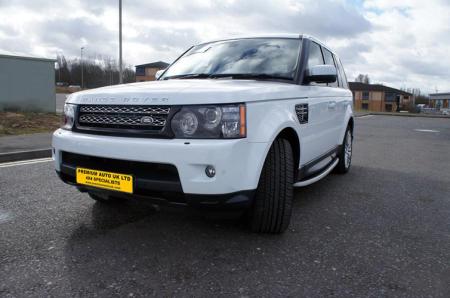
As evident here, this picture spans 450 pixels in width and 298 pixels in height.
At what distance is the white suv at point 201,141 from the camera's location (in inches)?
102

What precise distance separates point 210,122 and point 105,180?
2.89ft

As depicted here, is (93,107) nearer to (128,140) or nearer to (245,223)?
(128,140)

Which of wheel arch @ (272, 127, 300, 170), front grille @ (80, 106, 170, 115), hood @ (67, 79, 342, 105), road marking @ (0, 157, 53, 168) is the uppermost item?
hood @ (67, 79, 342, 105)

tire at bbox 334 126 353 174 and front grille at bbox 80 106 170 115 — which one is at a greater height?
front grille at bbox 80 106 170 115

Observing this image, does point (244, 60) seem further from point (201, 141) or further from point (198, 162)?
point (198, 162)

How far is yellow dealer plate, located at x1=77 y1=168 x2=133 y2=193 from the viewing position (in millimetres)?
2753

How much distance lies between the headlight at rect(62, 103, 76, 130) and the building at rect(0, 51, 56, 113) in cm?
1078

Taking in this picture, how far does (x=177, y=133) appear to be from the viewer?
2.63 meters

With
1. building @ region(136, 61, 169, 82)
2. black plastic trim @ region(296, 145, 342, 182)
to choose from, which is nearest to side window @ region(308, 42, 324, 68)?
black plastic trim @ region(296, 145, 342, 182)

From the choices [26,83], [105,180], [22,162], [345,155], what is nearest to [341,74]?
[345,155]

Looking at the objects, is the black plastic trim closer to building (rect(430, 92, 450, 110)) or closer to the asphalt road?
the asphalt road

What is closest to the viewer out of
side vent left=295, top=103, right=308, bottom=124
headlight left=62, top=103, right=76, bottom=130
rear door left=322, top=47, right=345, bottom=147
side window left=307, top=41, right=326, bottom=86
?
headlight left=62, top=103, right=76, bottom=130

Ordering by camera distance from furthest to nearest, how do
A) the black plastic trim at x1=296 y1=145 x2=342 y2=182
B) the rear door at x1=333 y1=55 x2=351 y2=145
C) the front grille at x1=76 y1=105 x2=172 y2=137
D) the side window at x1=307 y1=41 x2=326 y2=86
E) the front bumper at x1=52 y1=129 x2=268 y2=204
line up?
the rear door at x1=333 y1=55 x2=351 y2=145, the side window at x1=307 y1=41 x2=326 y2=86, the black plastic trim at x1=296 y1=145 x2=342 y2=182, the front grille at x1=76 y1=105 x2=172 y2=137, the front bumper at x1=52 y1=129 x2=268 y2=204

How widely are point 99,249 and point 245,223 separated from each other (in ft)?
3.84
